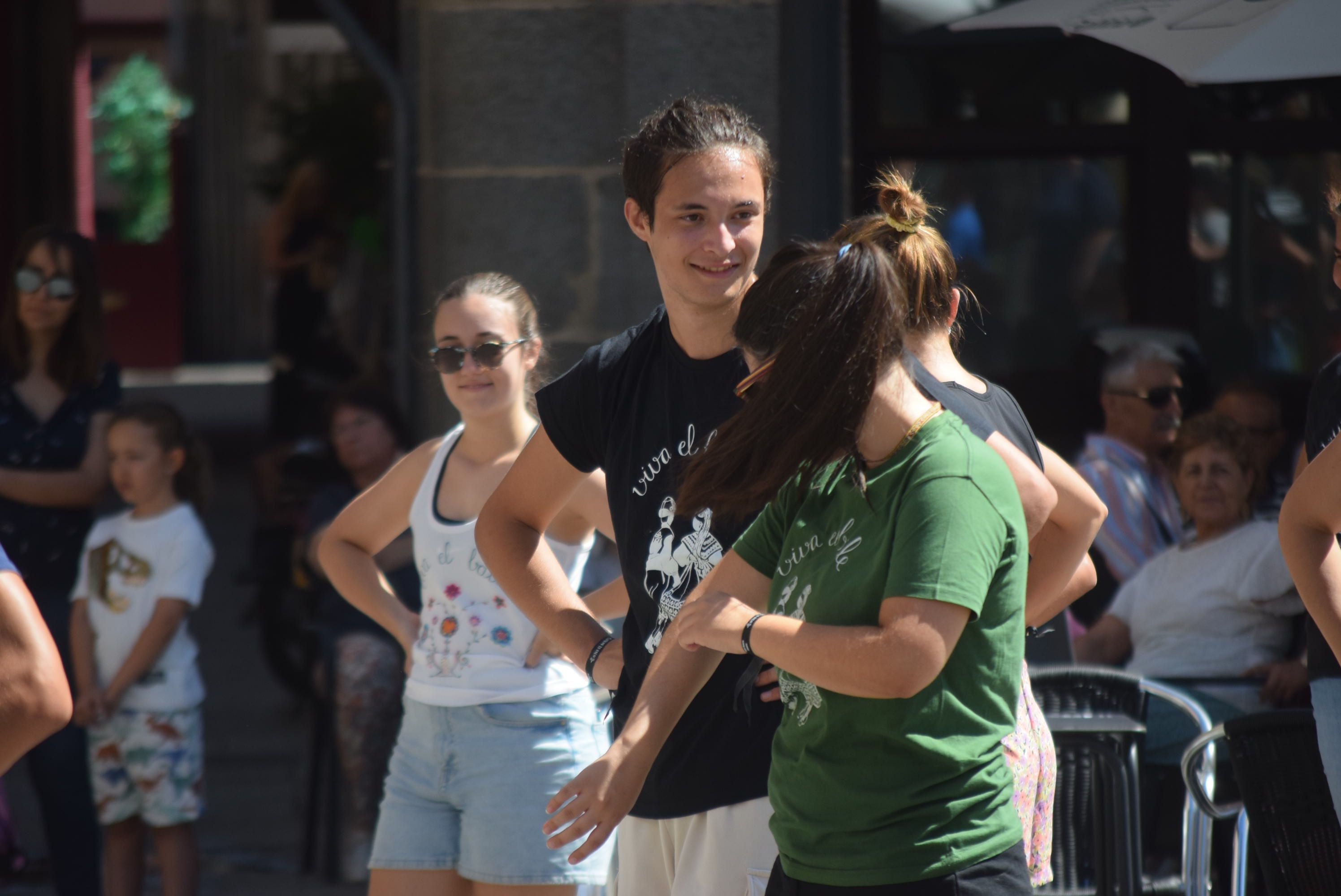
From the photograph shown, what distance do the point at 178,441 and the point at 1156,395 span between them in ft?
9.28

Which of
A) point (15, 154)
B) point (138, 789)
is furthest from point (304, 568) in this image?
point (15, 154)

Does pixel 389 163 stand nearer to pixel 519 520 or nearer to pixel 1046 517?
pixel 519 520

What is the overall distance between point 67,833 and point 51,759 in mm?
202

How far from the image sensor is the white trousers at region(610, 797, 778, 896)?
2330mm

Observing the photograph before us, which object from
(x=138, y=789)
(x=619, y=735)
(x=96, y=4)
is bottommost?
(x=138, y=789)

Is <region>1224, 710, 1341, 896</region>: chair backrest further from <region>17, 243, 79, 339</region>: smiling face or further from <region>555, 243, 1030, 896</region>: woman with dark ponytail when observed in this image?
<region>17, 243, 79, 339</region>: smiling face

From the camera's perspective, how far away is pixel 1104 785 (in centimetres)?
353

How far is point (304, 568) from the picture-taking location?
18.1 ft

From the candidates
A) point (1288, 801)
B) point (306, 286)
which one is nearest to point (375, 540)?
point (1288, 801)

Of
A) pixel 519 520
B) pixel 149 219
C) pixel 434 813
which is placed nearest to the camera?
pixel 519 520

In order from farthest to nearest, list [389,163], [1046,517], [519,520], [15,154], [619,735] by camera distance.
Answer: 1. [15,154]
2. [389,163]
3. [519,520]
4. [1046,517]
5. [619,735]

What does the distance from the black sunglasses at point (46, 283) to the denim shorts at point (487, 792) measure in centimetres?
208

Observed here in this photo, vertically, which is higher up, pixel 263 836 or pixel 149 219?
pixel 149 219

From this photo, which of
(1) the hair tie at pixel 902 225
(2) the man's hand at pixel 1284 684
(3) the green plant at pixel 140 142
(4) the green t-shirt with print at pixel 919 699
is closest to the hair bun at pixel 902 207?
(1) the hair tie at pixel 902 225
